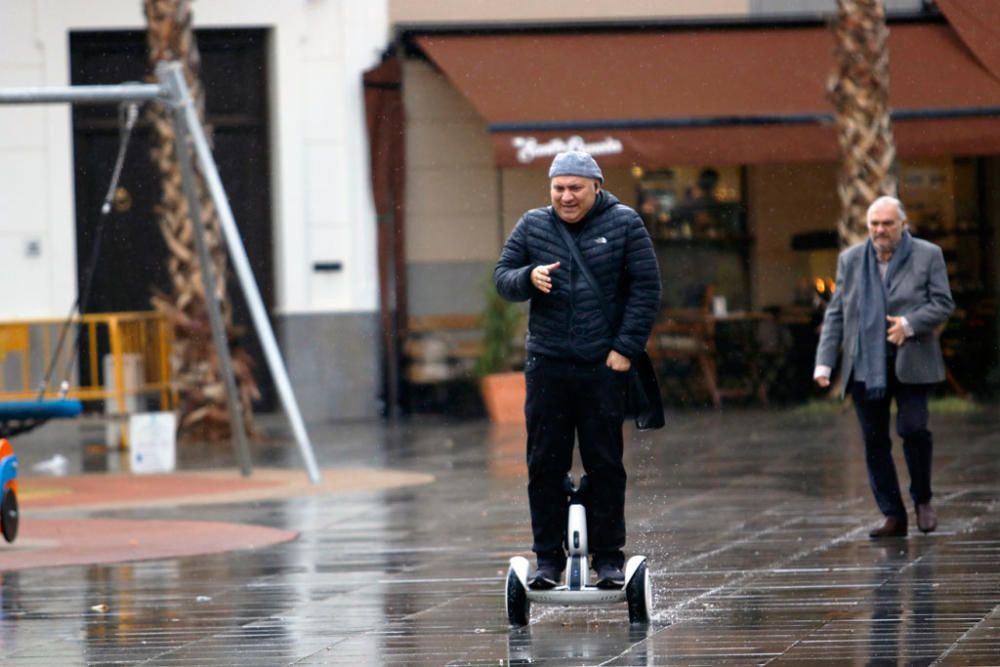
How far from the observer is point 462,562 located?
10.2 m

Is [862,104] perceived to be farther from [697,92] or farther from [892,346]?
[892,346]

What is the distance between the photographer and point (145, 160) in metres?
22.8

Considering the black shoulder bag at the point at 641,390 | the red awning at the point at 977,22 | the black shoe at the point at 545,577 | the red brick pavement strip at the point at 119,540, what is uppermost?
the red awning at the point at 977,22

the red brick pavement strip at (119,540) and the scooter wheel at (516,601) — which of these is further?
the red brick pavement strip at (119,540)

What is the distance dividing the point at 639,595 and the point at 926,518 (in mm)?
3344

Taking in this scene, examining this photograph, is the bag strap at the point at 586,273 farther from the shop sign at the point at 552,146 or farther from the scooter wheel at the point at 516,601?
the shop sign at the point at 552,146

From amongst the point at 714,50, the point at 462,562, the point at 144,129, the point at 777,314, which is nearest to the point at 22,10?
the point at 144,129

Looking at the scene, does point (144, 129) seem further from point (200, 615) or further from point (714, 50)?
point (200, 615)

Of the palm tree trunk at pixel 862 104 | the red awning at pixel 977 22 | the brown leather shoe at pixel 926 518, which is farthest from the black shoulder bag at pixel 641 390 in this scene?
the red awning at pixel 977 22

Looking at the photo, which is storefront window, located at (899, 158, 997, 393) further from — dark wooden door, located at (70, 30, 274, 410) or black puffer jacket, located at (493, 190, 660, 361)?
black puffer jacket, located at (493, 190, 660, 361)

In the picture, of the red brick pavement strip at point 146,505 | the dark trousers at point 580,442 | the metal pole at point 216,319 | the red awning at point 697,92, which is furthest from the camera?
the red awning at point 697,92

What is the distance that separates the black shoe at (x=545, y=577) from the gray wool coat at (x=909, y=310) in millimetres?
3252

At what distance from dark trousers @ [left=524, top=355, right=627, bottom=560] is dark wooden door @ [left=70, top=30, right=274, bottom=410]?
15.0 meters

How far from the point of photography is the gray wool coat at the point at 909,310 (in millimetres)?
10609
